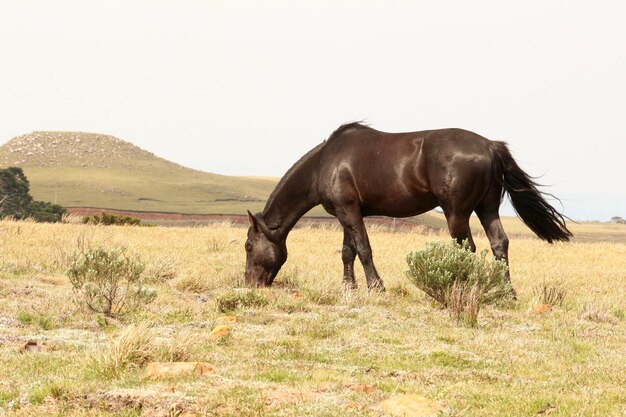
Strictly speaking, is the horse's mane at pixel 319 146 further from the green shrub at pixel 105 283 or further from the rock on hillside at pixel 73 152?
the rock on hillside at pixel 73 152

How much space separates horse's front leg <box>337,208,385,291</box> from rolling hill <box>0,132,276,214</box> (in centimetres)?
8437

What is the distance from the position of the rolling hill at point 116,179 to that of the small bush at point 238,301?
3377 inches

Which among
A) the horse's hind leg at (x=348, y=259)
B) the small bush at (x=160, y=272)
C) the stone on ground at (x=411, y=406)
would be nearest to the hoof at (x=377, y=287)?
the horse's hind leg at (x=348, y=259)

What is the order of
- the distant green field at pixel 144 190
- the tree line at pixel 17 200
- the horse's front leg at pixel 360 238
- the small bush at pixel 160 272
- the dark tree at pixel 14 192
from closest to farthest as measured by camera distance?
the horse's front leg at pixel 360 238 < the small bush at pixel 160 272 < the tree line at pixel 17 200 < the dark tree at pixel 14 192 < the distant green field at pixel 144 190

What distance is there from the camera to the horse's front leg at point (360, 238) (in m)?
12.7

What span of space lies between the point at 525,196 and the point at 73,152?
130 m

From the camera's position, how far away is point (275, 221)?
44.1 ft

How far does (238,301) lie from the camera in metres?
11.1

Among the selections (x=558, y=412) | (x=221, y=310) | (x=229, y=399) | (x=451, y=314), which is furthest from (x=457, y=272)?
(x=229, y=399)

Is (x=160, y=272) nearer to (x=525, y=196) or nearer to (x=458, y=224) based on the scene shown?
(x=458, y=224)

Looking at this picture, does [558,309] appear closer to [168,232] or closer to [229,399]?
[229,399]

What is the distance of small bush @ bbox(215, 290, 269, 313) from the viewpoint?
10928 mm

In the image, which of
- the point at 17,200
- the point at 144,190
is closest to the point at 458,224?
the point at 17,200

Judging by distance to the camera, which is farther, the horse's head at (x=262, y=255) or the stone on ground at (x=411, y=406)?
the horse's head at (x=262, y=255)
